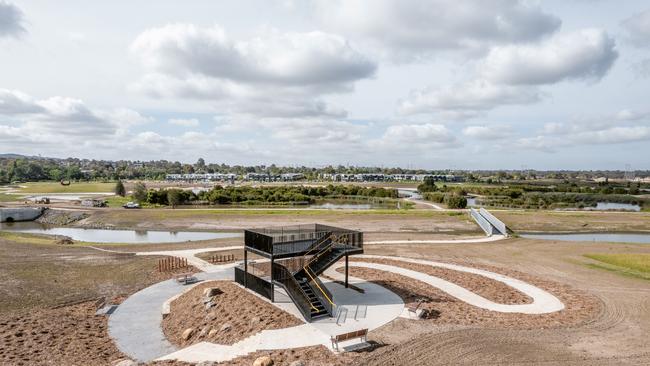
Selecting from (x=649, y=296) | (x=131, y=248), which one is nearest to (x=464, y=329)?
(x=649, y=296)

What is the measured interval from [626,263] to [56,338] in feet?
124

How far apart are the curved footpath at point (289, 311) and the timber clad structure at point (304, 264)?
75 cm

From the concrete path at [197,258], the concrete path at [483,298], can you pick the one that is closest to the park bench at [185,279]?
the concrete path at [197,258]

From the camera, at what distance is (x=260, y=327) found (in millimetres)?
16547

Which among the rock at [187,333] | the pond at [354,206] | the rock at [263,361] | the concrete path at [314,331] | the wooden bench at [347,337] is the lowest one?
the pond at [354,206]

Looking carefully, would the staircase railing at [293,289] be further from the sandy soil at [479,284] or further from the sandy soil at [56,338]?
the sandy soil at [479,284]

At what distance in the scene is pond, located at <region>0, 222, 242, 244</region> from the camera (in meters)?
48.5

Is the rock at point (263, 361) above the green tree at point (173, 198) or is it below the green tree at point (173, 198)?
below

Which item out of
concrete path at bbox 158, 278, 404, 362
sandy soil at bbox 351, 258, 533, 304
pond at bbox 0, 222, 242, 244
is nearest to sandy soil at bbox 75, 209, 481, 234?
pond at bbox 0, 222, 242, 244

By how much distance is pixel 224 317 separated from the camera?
59.5 feet

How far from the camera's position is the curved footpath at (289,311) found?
49.0ft

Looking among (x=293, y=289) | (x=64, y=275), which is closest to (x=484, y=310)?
(x=293, y=289)

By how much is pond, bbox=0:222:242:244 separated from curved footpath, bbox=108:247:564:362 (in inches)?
931

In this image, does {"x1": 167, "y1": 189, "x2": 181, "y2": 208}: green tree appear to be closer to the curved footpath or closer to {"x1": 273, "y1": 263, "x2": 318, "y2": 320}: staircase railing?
the curved footpath
